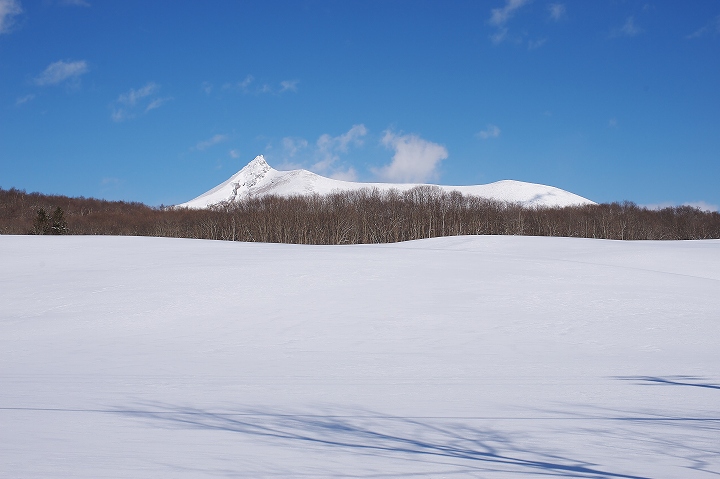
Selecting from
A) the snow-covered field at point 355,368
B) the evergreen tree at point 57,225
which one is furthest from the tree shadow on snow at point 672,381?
the evergreen tree at point 57,225

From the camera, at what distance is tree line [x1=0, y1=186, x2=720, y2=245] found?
65.2 m

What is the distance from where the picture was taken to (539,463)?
15.6 feet

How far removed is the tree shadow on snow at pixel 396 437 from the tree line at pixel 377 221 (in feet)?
182

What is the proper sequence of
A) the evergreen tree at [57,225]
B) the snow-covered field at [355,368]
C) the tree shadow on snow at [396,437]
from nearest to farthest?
the tree shadow on snow at [396,437] → the snow-covered field at [355,368] → the evergreen tree at [57,225]

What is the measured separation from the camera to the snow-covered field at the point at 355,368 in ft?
16.1

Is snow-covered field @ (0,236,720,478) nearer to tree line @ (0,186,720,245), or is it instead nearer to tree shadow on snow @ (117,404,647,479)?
tree shadow on snow @ (117,404,647,479)

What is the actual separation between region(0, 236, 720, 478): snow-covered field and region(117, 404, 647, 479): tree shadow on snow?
1.1 inches

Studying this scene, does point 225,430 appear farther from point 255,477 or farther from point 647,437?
point 647,437

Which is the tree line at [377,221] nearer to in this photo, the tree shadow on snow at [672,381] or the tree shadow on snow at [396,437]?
the tree shadow on snow at [672,381]

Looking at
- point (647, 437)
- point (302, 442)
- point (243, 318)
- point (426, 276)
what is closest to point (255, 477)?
point (302, 442)

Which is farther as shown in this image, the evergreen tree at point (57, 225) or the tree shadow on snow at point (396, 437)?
the evergreen tree at point (57, 225)

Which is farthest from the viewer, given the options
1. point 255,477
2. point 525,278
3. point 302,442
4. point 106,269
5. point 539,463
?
point 106,269

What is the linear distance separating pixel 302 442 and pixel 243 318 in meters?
7.93

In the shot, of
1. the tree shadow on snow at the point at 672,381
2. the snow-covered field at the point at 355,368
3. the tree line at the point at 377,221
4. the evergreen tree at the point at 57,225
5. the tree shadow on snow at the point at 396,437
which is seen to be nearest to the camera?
the tree shadow on snow at the point at 396,437
